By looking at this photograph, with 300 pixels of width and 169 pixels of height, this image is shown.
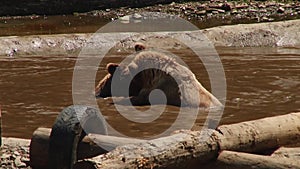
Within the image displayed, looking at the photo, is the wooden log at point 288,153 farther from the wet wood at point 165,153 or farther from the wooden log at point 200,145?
the wet wood at point 165,153

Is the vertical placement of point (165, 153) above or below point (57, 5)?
above

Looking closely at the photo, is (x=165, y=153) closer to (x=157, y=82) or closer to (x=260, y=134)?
(x=260, y=134)

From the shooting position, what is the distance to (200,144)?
4.47 meters

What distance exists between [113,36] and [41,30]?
3783 millimetres

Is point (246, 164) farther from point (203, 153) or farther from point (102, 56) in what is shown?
point (102, 56)

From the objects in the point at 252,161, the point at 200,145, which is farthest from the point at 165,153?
the point at 252,161

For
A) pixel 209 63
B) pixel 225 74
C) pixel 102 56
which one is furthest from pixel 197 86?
pixel 102 56

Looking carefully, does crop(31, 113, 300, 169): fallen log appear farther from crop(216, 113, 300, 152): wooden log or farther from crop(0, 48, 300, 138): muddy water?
crop(0, 48, 300, 138): muddy water

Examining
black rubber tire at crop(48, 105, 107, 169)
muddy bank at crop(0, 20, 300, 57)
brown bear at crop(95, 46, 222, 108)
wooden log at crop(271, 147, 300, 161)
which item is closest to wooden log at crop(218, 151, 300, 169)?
wooden log at crop(271, 147, 300, 161)

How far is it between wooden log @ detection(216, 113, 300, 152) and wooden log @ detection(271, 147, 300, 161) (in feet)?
0.23

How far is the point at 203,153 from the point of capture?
14.8ft

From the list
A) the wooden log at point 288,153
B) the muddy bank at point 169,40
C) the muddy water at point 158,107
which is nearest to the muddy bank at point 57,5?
the muddy bank at point 169,40

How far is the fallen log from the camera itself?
4125 millimetres

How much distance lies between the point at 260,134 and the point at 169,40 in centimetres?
749
